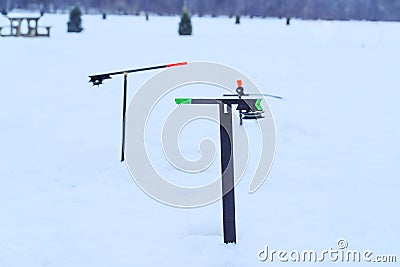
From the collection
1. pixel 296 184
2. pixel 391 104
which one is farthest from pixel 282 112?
pixel 296 184

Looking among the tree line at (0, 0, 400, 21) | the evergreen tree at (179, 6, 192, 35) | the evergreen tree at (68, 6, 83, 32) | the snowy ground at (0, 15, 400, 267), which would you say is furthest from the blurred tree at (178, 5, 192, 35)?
the tree line at (0, 0, 400, 21)

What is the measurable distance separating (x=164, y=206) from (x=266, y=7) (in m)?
36.8

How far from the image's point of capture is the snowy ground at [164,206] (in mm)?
3156

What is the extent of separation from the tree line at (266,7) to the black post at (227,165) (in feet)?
112

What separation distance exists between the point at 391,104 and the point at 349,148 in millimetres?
2565

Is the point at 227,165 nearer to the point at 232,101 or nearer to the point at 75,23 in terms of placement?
the point at 232,101

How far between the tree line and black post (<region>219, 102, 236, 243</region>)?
34.0m

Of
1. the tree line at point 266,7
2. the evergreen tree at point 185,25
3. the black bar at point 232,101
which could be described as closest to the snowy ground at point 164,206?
the black bar at point 232,101

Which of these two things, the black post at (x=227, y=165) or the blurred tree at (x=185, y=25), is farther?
the blurred tree at (x=185, y=25)

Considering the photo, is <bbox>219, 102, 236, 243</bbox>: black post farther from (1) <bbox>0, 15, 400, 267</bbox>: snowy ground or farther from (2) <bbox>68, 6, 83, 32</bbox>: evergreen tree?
(2) <bbox>68, 6, 83, 32</bbox>: evergreen tree

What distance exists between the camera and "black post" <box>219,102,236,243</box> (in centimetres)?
304

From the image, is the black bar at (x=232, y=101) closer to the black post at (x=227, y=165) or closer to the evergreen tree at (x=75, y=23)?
the black post at (x=227, y=165)

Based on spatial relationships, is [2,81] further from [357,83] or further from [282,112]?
[357,83]

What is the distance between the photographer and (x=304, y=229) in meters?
3.42
